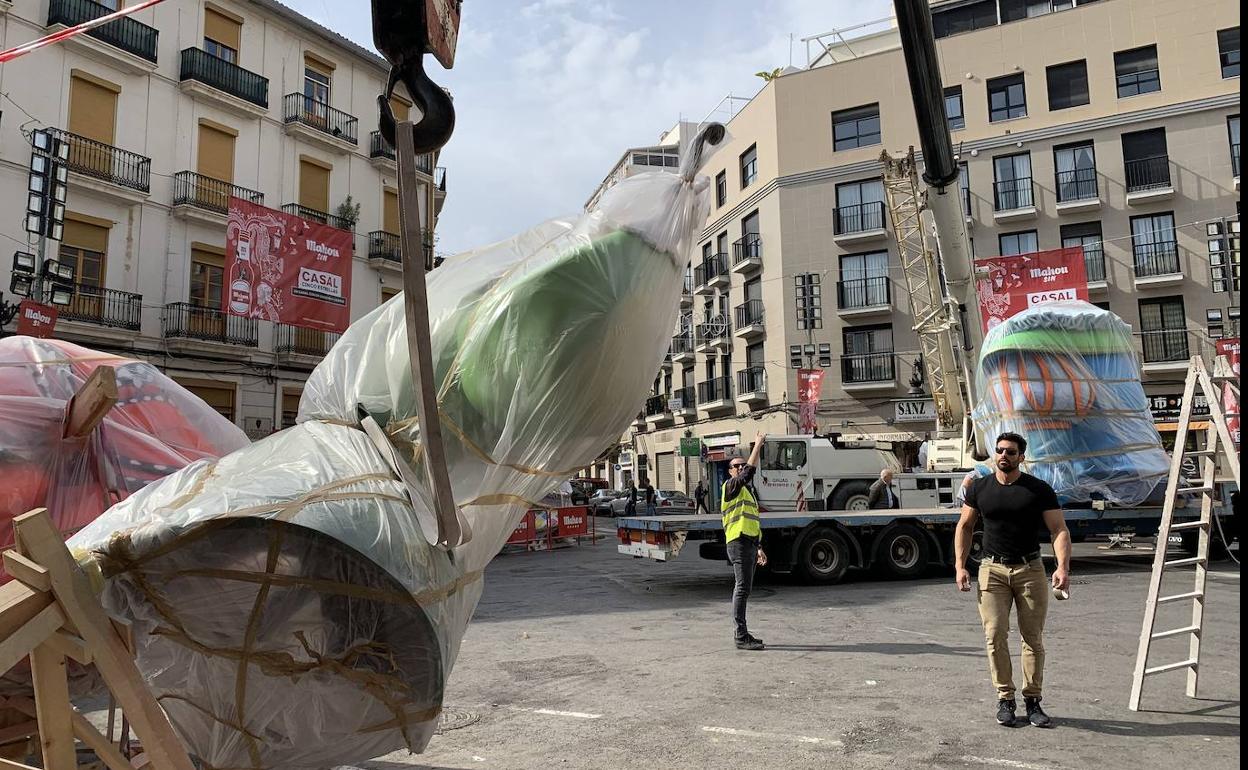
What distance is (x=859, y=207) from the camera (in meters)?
32.0

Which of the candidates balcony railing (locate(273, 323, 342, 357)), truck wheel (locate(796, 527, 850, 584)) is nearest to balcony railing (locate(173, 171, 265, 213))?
balcony railing (locate(273, 323, 342, 357))

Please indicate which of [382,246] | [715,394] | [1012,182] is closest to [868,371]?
[1012,182]

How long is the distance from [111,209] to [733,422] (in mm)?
24944

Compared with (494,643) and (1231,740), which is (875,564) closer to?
(494,643)

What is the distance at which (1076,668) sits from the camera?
21.4 ft

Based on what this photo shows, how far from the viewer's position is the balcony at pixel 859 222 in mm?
31328

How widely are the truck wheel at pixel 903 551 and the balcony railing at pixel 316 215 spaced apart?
1653cm

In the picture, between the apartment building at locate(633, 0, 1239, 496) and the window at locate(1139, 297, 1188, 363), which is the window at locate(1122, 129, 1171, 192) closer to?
the apartment building at locate(633, 0, 1239, 496)

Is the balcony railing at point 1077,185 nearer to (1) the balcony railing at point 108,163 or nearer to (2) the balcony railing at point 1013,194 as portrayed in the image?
(2) the balcony railing at point 1013,194

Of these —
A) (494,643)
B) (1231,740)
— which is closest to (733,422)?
(494,643)

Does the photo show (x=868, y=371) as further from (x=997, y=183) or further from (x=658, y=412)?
(x=658, y=412)

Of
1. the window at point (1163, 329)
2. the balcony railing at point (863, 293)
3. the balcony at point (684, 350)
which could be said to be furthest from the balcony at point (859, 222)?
the balcony at point (684, 350)

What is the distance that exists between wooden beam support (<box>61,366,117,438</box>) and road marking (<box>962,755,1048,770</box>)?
4.46 m

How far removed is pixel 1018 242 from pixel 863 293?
571 centimetres
